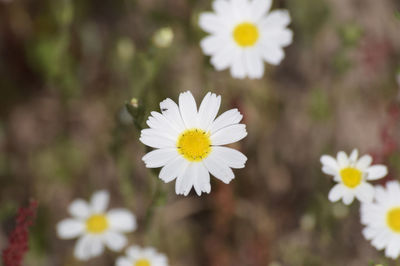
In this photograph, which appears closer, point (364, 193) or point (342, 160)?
point (364, 193)

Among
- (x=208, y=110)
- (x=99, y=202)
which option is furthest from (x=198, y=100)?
(x=208, y=110)

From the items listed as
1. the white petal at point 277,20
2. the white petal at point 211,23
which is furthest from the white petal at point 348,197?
the white petal at point 211,23

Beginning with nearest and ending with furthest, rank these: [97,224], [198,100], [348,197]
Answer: [348,197] → [97,224] → [198,100]

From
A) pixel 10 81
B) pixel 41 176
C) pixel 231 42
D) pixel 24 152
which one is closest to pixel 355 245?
pixel 231 42

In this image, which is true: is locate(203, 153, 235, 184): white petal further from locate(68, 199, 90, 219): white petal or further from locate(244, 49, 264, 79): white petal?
locate(68, 199, 90, 219): white petal

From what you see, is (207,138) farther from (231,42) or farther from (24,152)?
(24,152)

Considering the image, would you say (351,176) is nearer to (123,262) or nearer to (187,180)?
(187,180)

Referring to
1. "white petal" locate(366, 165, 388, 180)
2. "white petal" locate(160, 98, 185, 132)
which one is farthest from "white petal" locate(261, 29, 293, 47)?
"white petal" locate(160, 98, 185, 132)
